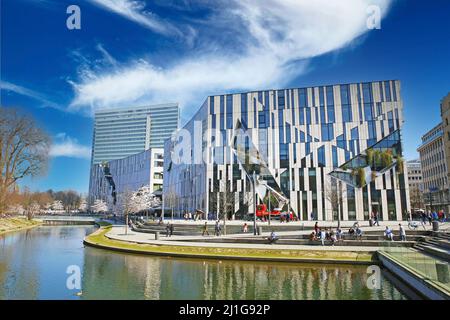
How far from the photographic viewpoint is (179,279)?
675 inches

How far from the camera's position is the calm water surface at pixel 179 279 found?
14.1m

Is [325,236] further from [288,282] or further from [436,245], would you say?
[288,282]

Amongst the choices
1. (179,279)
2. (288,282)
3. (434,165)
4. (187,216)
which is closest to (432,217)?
(288,282)

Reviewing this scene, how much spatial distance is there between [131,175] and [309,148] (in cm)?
8072

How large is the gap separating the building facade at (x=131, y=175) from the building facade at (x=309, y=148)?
39938 millimetres

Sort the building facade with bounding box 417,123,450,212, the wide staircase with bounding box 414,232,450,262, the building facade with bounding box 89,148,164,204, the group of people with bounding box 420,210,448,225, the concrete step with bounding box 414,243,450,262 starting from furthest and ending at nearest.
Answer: the building facade with bounding box 89,148,164,204 → the building facade with bounding box 417,123,450,212 → the group of people with bounding box 420,210,448,225 → the wide staircase with bounding box 414,232,450,262 → the concrete step with bounding box 414,243,450,262

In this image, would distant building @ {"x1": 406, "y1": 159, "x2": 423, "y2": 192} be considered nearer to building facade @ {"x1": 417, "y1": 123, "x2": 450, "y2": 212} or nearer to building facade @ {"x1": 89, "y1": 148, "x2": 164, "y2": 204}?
building facade @ {"x1": 417, "y1": 123, "x2": 450, "y2": 212}

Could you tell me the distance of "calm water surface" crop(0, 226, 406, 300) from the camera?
14125mm

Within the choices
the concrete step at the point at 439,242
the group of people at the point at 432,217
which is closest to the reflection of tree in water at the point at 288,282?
the concrete step at the point at 439,242

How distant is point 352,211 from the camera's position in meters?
54.9

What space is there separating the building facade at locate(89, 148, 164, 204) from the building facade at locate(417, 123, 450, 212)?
3237 inches

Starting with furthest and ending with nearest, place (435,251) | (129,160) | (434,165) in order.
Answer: (129,160) → (434,165) → (435,251)

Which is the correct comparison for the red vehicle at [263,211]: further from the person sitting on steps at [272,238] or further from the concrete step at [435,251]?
the concrete step at [435,251]

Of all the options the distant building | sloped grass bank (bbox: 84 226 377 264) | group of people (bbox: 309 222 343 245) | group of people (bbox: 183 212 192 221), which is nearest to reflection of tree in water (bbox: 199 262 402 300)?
sloped grass bank (bbox: 84 226 377 264)
